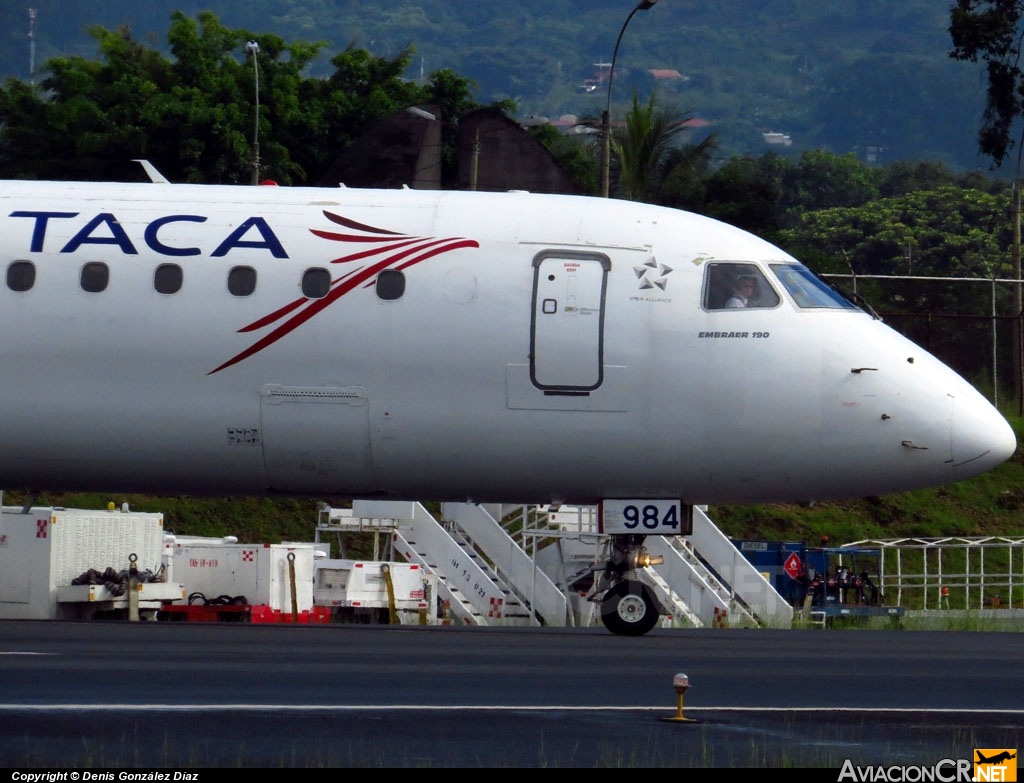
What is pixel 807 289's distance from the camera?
1977cm

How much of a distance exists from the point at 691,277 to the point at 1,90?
→ 64163 millimetres

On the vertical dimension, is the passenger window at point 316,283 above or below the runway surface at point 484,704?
above

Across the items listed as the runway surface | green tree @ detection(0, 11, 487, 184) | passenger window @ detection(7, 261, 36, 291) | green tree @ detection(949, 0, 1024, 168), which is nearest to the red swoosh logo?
passenger window @ detection(7, 261, 36, 291)

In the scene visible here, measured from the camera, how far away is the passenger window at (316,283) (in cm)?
1936

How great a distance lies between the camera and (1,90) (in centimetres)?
7769

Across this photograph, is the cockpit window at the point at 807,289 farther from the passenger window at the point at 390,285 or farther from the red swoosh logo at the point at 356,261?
the passenger window at the point at 390,285

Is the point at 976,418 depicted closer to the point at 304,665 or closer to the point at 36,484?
the point at 304,665

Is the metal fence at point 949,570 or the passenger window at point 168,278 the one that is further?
the metal fence at point 949,570

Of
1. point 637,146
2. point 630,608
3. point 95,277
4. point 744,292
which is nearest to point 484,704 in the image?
point 630,608

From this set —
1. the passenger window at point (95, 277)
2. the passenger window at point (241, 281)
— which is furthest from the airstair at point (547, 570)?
the passenger window at point (95, 277)

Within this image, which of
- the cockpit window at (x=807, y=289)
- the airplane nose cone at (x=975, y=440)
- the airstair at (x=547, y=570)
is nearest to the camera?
the airplane nose cone at (x=975, y=440)

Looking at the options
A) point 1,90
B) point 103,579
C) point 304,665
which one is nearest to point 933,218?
point 1,90

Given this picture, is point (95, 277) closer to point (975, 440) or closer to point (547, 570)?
point (975, 440)

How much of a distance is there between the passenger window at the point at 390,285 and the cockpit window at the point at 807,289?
4.14 meters
